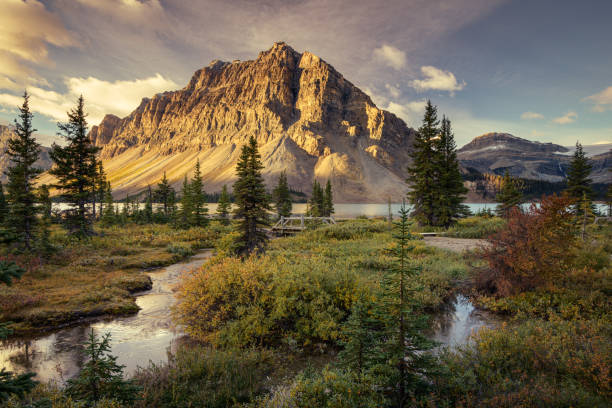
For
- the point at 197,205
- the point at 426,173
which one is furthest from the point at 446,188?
the point at 197,205

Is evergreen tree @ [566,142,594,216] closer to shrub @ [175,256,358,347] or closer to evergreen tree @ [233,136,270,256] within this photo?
evergreen tree @ [233,136,270,256]

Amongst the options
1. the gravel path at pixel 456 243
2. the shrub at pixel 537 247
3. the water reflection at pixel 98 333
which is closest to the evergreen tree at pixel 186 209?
the water reflection at pixel 98 333

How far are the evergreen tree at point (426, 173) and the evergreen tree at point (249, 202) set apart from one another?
19485mm

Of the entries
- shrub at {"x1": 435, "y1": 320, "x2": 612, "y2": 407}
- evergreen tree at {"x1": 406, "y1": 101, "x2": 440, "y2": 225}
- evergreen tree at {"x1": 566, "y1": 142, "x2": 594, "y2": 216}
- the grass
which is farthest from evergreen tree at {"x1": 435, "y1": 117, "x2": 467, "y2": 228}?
the grass

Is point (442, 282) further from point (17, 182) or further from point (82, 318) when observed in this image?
point (17, 182)

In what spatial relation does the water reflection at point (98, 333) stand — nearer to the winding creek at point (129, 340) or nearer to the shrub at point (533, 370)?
the winding creek at point (129, 340)

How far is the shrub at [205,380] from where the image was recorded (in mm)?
4969

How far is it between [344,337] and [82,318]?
10.3m

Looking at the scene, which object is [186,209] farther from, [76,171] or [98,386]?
[98,386]

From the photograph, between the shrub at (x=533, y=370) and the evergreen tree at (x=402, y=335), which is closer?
the shrub at (x=533, y=370)

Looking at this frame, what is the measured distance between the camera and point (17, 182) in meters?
20.0

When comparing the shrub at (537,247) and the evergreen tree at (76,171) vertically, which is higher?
the evergreen tree at (76,171)

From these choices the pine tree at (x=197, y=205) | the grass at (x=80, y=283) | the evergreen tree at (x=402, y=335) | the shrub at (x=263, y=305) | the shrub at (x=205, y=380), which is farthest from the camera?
the pine tree at (x=197, y=205)

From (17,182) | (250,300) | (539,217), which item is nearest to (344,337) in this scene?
(250,300)
